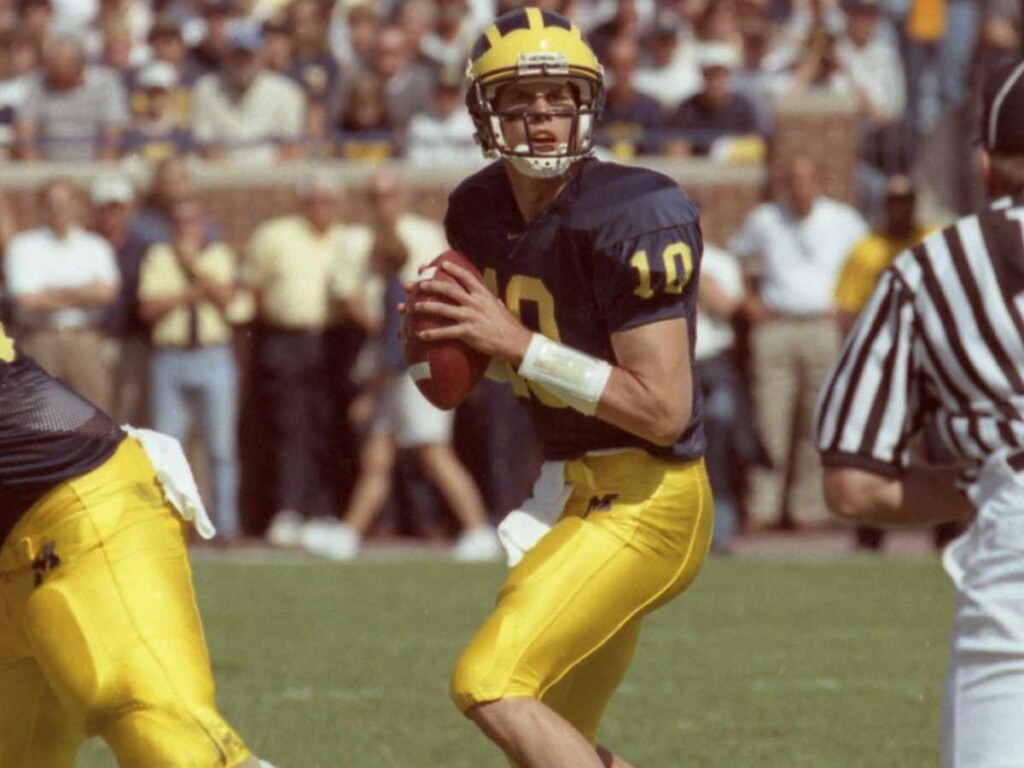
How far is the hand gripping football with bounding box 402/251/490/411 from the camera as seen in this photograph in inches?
181

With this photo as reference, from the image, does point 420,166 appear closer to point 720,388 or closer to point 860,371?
point 720,388

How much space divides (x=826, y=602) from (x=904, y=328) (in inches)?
241

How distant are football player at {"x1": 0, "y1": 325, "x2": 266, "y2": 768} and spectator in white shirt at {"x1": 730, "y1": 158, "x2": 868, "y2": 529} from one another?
794 centimetres

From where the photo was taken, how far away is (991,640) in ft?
11.4

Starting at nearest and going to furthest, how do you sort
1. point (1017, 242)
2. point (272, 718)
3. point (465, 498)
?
point (1017, 242) → point (272, 718) → point (465, 498)

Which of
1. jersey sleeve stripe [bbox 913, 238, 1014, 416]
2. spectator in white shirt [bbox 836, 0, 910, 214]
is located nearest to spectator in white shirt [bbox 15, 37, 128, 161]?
spectator in white shirt [bbox 836, 0, 910, 214]

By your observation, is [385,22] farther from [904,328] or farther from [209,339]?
[904,328]

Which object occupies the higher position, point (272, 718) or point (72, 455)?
point (72, 455)

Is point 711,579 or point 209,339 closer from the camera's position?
point 711,579

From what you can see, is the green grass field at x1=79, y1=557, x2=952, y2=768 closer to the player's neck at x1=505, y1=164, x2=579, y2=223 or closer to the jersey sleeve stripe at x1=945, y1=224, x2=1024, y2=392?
the player's neck at x1=505, y1=164, x2=579, y2=223

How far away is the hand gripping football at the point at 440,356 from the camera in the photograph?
4.60m

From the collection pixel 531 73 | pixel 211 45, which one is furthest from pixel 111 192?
pixel 531 73

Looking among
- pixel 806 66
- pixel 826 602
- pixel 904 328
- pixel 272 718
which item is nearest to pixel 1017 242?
pixel 904 328

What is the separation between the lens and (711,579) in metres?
10.4
